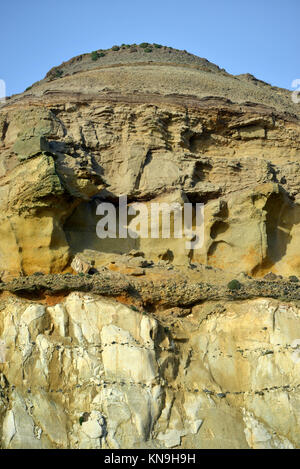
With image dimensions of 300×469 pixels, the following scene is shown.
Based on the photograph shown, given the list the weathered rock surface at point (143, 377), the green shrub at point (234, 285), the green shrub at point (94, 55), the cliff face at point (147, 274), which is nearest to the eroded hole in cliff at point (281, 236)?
the cliff face at point (147, 274)

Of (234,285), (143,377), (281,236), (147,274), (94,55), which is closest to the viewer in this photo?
(143,377)

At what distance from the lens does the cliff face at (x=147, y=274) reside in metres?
17.8

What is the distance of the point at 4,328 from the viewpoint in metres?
18.9

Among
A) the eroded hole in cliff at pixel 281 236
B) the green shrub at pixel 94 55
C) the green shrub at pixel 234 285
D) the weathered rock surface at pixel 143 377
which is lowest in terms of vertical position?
the weathered rock surface at pixel 143 377

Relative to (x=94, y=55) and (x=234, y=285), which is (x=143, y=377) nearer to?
(x=234, y=285)

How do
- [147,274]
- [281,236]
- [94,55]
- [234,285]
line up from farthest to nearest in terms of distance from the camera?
[94,55] → [281,236] → [147,274] → [234,285]

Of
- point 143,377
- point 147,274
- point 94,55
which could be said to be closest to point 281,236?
point 147,274

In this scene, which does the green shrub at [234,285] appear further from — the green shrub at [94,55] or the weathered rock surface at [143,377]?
the green shrub at [94,55]

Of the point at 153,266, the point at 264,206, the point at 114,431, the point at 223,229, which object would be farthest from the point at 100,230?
the point at 114,431

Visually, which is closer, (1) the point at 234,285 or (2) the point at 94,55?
(1) the point at 234,285

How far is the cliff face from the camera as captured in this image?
1777cm

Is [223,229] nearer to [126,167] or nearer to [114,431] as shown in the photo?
[126,167]

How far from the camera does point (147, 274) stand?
21.6 m
